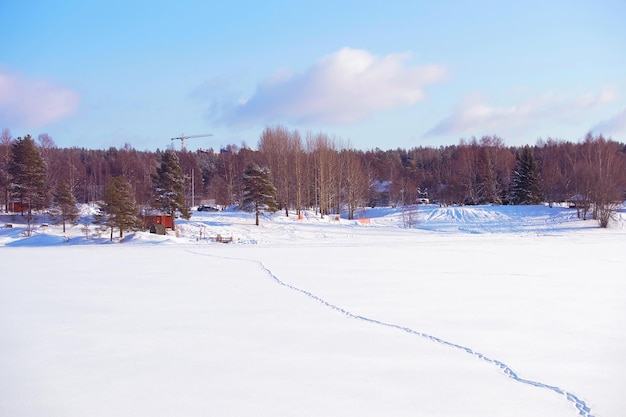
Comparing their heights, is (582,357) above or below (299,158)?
below

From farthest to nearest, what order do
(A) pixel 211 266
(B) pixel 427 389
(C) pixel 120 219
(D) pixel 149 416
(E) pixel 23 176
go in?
1. (E) pixel 23 176
2. (C) pixel 120 219
3. (A) pixel 211 266
4. (B) pixel 427 389
5. (D) pixel 149 416

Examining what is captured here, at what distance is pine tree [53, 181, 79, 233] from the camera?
39.7 meters

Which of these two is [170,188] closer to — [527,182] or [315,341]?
[315,341]

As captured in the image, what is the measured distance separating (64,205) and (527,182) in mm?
45732

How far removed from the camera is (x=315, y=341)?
7.56 meters

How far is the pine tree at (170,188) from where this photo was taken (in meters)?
40.5

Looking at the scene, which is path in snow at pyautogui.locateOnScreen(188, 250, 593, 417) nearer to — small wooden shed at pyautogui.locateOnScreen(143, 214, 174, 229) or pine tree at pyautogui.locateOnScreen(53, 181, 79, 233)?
small wooden shed at pyautogui.locateOnScreen(143, 214, 174, 229)

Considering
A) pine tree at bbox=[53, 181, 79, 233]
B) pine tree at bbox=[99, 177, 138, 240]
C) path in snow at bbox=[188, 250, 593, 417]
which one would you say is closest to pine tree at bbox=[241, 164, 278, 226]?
pine tree at bbox=[99, 177, 138, 240]

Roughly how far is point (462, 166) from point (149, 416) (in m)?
70.7

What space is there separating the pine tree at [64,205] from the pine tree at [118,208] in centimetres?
569

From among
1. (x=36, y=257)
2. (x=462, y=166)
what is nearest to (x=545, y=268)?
(x=36, y=257)

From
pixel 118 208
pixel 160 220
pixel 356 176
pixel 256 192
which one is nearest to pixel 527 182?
pixel 356 176

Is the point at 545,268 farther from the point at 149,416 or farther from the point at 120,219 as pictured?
the point at 120,219

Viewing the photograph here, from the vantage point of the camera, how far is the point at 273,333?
→ 26.3 feet
